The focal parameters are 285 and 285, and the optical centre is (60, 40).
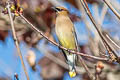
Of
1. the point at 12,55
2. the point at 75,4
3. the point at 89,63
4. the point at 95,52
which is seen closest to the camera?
the point at 95,52

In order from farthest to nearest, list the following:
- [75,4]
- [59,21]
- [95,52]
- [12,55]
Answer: [12,55] → [75,4] → [95,52] → [59,21]

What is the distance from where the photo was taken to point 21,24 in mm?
4949

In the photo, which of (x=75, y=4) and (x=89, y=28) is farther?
(x=75, y=4)

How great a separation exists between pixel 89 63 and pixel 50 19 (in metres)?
1.13

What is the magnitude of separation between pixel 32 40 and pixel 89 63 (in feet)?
3.37

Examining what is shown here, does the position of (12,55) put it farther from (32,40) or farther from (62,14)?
(62,14)

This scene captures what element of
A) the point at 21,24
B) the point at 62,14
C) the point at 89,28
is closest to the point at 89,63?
the point at 89,28

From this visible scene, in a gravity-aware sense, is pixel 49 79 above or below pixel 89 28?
below

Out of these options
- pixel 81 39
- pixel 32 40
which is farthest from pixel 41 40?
pixel 81 39

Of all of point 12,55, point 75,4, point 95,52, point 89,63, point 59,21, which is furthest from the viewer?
point 12,55

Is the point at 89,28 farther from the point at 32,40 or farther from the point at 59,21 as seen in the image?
the point at 32,40

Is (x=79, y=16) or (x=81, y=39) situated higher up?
(x=79, y=16)

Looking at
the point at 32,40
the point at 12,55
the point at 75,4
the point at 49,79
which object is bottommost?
the point at 49,79

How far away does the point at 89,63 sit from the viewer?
454cm
